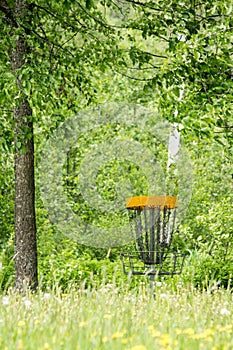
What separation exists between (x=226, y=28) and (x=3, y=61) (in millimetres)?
2336

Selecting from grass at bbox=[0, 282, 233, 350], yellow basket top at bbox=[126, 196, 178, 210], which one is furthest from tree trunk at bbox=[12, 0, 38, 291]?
grass at bbox=[0, 282, 233, 350]

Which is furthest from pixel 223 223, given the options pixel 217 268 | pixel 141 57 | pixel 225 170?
pixel 225 170

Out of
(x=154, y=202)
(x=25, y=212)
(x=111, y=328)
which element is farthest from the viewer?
(x=25, y=212)

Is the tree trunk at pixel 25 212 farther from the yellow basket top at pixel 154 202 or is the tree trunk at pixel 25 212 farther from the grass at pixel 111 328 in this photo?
the grass at pixel 111 328

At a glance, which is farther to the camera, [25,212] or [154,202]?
[25,212]

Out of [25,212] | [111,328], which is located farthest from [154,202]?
[111,328]

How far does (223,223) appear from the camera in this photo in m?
6.78

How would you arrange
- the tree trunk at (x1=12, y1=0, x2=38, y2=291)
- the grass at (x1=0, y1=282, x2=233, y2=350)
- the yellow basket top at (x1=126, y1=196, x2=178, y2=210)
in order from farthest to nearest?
the tree trunk at (x1=12, y1=0, x2=38, y2=291) → the yellow basket top at (x1=126, y1=196, x2=178, y2=210) → the grass at (x1=0, y1=282, x2=233, y2=350)

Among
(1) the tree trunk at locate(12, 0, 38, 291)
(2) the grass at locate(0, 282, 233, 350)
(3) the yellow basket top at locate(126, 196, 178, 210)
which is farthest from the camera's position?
(1) the tree trunk at locate(12, 0, 38, 291)

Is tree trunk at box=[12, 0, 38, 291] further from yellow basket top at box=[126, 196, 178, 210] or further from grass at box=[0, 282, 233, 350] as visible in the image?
grass at box=[0, 282, 233, 350]

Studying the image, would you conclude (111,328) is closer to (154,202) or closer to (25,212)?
(154,202)

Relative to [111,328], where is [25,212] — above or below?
above

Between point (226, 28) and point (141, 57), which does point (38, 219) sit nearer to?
point (141, 57)

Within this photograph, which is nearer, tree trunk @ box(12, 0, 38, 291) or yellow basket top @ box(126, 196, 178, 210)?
yellow basket top @ box(126, 196, 178, 210)
